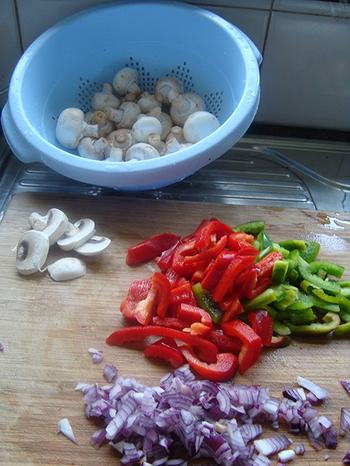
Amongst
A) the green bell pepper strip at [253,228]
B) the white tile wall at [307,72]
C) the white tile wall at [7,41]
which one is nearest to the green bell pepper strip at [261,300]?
the green bell pepper strip at [253,228]

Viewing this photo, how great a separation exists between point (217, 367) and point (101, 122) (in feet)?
2.47

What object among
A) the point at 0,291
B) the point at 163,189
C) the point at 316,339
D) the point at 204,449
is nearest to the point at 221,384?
the point at 204,449

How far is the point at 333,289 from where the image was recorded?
1.29 m

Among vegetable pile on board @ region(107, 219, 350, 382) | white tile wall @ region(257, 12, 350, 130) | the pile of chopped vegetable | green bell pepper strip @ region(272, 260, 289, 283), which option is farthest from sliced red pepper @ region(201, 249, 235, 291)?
white tile wall @ region(257, 12, 350, 130)

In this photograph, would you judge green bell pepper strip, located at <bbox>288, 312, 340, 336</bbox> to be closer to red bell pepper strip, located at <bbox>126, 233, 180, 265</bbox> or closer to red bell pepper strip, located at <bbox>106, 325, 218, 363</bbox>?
red bell pepper strip, located at <bbox>106, 325, 218, 363</bbox>

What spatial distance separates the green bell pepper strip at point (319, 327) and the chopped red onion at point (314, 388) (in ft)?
0.39

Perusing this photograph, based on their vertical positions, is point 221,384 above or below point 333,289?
below

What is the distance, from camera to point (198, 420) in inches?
41.4

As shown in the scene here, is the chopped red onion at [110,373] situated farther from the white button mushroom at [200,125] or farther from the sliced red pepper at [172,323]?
the white button mushroom at [200,125]

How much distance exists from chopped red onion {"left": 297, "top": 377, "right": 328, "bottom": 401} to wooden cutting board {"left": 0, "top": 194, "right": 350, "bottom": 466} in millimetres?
15

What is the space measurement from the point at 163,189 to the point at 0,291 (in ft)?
1.81

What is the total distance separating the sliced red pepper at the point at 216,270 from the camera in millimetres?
1241

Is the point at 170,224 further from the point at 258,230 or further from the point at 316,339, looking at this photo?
the point at 316,339

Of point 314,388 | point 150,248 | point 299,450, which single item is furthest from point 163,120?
point 299,450
